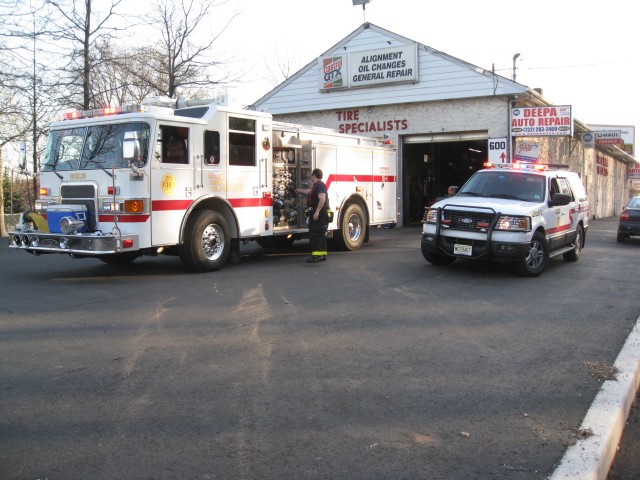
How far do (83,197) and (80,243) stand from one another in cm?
88

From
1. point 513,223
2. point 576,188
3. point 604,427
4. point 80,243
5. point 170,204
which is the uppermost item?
point 576,188

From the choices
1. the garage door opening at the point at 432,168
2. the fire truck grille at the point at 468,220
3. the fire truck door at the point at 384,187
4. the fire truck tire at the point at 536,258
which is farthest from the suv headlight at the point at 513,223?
the garage door opening at the point at 432,168

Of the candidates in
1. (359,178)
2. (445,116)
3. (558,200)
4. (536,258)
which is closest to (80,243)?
(359,178)

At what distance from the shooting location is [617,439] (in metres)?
4.20

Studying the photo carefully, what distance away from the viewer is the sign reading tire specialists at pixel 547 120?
65.0ft

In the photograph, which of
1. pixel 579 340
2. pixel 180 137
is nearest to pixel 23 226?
pixel 180 137

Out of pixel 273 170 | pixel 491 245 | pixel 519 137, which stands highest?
pixel 519 137

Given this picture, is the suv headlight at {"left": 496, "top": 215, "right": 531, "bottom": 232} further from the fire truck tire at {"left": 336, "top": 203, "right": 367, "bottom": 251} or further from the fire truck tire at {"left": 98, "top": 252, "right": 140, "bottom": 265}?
the fire truck tire at {"left": 98, "top": 252, "right": 140, "bottom": 265}

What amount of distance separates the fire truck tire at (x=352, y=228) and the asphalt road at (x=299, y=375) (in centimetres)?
420

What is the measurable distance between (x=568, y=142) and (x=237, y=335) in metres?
27.2

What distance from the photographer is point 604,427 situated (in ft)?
13.4

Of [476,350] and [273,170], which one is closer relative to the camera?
Result: [476,350]

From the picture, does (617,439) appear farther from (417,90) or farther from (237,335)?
(417,90)

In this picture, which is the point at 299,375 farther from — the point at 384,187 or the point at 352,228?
the point at 384,187
